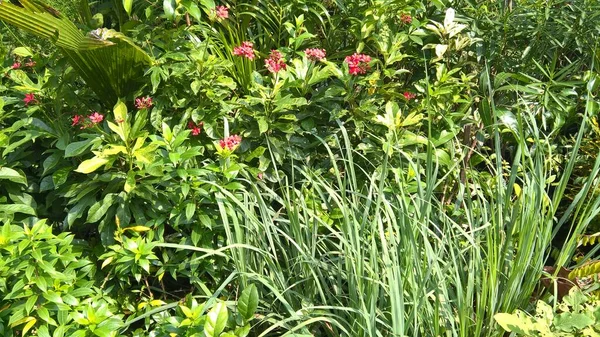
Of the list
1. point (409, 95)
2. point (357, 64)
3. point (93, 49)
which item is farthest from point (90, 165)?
point (409, 95)

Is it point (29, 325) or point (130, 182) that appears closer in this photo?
point (29, 325)

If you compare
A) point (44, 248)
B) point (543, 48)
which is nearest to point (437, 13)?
point (543, 48)

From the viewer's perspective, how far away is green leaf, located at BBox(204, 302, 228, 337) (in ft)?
5.53

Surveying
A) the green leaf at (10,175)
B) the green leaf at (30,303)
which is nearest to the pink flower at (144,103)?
the green leaf at (10,175)

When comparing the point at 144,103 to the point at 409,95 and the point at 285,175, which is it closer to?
the point at 285,175

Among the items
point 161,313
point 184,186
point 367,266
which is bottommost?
point 161,313

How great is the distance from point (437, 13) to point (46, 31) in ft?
5.70

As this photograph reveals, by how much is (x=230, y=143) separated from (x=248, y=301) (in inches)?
22.3

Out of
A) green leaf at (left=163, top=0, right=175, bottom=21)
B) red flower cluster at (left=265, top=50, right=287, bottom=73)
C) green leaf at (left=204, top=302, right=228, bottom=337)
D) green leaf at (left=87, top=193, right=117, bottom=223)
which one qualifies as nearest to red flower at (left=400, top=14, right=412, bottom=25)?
red flower cluster at (left=265, top=50, right=287, bottom=73)

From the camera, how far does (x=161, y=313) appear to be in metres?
2.02

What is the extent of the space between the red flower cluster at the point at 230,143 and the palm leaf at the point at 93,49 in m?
0.39

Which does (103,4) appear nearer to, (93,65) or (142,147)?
(93,65)

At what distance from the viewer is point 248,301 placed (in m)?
1.79

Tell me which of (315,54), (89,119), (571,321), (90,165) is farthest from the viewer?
(315,54)
